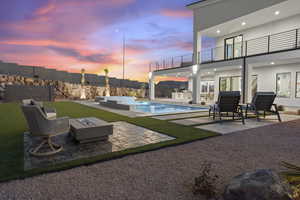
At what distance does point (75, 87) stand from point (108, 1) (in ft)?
41.7

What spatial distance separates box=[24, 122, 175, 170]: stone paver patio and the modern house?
8.46 metres

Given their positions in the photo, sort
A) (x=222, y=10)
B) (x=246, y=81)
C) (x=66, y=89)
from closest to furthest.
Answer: (x=246, y=81) → (x=222, y=10) → (x=66, y=89)

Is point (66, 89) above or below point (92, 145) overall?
above

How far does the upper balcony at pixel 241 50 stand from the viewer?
10.3 meters

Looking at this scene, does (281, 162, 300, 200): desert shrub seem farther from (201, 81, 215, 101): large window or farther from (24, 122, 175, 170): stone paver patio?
(201, 81, 215, 101): large window

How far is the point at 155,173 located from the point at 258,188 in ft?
3.98

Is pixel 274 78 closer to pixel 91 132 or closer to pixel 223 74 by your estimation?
pixel 223 74

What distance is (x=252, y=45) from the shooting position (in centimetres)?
1213

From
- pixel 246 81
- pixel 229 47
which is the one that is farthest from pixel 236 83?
pixel 246 81

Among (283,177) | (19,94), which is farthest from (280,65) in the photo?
(19,94)

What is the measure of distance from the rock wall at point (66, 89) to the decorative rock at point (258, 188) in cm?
1850

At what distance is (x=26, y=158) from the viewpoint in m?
2.63

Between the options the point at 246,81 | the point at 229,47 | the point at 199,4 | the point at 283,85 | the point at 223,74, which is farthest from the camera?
the point at 223,74

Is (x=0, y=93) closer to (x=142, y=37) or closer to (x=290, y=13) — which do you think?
(x=142, y=37)
